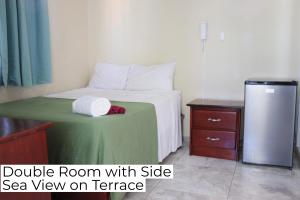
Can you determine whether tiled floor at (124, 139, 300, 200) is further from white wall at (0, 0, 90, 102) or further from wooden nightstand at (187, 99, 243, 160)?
white wall at (0, 0, 90, 102)

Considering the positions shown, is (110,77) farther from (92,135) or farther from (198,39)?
(92,135)

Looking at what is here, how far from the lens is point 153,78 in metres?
3.48

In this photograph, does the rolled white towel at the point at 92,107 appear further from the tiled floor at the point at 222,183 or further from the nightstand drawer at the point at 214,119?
the nightstand drawer at the point at 214,119

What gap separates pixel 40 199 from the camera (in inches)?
61.6

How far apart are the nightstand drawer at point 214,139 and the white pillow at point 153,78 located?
2.30ft

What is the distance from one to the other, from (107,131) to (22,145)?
566 millimetres

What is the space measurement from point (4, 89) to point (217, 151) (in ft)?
7.50

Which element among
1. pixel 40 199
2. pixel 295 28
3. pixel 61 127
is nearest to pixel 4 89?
pixel 61 127

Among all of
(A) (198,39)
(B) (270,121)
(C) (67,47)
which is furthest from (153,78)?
(B) (270,121)

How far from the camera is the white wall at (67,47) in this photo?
11.0ft

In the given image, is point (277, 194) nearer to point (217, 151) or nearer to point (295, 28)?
point (217, 151)

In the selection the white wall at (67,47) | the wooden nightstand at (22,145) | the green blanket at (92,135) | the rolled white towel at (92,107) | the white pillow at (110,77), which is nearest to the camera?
the wooden nightstand at (22,145)

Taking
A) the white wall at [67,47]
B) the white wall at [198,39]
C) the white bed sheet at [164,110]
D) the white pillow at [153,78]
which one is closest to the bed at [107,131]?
the white bed sheet at [164,110]

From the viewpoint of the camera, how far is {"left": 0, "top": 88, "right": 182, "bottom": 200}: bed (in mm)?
1872
